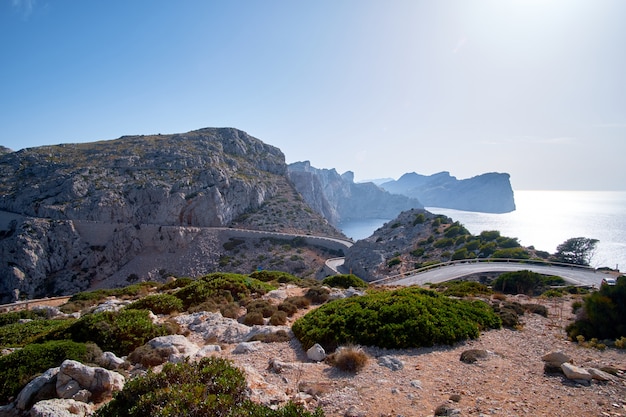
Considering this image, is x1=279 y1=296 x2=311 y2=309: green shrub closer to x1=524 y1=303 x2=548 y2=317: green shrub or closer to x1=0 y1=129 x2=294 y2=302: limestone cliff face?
x1=524 y1=303 x2=548 y2=317: green shrub

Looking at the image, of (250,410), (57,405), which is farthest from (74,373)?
(250,410)

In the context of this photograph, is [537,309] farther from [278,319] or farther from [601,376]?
[278,319]

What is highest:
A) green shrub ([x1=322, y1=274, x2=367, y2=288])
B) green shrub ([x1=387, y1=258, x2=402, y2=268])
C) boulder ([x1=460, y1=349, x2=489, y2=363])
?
boulder ([x1=460, y1=349, x2=489, y2=363])

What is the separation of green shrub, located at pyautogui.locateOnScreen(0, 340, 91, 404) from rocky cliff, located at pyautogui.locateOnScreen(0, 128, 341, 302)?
42966mm

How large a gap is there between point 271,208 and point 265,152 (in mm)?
31690

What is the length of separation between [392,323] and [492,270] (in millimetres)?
22562

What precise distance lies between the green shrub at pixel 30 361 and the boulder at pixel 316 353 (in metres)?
5.19

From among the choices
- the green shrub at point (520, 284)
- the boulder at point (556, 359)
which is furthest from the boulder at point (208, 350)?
the green shrub at point (520, 284)

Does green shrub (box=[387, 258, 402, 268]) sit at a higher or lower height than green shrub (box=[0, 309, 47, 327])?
lower

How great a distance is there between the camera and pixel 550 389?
21.4ft

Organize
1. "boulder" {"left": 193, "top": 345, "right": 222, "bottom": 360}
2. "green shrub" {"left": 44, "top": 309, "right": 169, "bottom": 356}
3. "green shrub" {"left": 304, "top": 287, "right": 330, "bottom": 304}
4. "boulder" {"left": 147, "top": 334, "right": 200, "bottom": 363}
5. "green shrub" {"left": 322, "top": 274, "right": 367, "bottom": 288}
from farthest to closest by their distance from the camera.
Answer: "green shrub" {"left": 322, "top": 274, "right": 367, "bottom": 288}
"green shrub" {"left": 304, "top": 287, "right": 330, "bottom": 304}
"green shrub" {"left": 44, "top": 309, "right": 169, "bottom": 356}
"boulder" {"left": 193, "top": 345, "right": 222, "bottom": 360}
"boulder" {"left": 147, "top": 334, "right": 200, "bottom": 363}

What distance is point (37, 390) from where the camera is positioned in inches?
235

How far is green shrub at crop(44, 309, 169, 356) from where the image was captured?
8.61 m

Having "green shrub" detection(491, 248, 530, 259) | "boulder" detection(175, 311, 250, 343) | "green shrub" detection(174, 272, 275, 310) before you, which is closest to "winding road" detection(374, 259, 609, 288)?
"green shrub" detection(491, 248, 530, 259)
